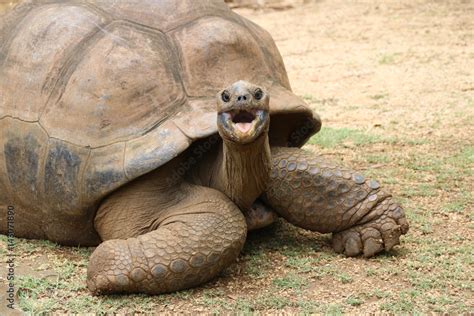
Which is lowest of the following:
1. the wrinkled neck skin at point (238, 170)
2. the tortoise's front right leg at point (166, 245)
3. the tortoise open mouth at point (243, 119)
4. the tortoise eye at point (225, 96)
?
the tortoise's front right leg at point (166, 245)

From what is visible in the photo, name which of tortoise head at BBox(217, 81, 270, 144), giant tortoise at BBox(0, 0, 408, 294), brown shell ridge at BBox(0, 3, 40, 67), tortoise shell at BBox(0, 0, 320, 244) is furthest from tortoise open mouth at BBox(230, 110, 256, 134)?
brown shell ridge at BBox(0, 3, 40, 67)

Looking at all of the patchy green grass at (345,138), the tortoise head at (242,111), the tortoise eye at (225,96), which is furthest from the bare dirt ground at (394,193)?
the tortoise eye at (225,96)

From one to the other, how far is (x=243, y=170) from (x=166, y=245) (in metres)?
0.43

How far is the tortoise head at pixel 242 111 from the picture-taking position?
2.79 m

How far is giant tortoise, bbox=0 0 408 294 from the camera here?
3127 mm

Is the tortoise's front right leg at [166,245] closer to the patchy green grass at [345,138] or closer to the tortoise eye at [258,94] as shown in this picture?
the tortoise eye at [258,94]

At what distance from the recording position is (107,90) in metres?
3.41

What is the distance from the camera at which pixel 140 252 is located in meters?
3.03

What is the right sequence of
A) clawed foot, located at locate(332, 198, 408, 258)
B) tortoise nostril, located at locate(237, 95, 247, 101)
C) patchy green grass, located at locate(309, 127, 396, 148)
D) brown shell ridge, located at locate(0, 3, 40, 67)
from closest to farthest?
1. tortoise nostril, located at locate(237, 95, 247, 101)
2. clawed foot, located at locate(332, 198, 408, 258)
3. brown shell ridge, located at locate(0, 3, 40, 67)
4. patchy green grass, located at locate(309, 127, 396, 148)

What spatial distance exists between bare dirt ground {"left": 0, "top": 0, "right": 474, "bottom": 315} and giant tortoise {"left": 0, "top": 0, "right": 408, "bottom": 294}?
126 millimetres

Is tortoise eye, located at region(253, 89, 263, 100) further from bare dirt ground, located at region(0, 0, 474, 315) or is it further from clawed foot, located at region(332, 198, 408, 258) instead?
clawed foot, located at region(332, 198, 408, 258)

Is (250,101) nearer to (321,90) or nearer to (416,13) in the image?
(321,90)

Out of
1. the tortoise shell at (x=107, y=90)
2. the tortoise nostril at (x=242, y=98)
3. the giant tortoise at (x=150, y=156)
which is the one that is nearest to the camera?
the tortoise nostril at (x=242, y=98)

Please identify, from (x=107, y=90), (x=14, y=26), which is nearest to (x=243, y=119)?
(x=107, y=90)
